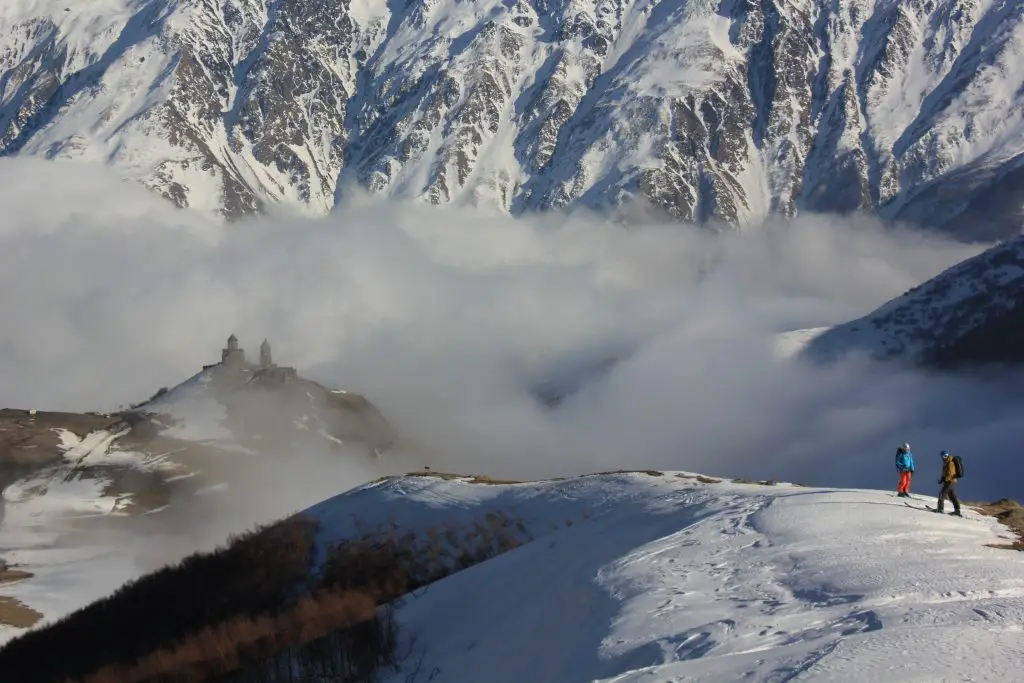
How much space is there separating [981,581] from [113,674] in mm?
50333

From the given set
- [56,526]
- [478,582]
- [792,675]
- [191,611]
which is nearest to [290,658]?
[478,582]

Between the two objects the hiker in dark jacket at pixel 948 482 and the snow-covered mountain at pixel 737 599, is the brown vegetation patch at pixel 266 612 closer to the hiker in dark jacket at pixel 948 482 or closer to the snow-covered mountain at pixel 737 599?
the snow-covered mountain at pixel 737 599

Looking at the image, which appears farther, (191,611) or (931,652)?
(191,611)

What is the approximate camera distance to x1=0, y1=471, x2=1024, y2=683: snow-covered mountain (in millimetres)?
27203

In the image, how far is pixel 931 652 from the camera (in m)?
25.8

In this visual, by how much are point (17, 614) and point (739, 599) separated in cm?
12488

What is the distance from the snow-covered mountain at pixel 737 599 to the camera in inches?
1071

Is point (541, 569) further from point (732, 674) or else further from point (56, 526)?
point (56, 526)

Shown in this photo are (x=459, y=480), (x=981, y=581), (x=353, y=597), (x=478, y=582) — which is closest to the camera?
(x=981, y=581)

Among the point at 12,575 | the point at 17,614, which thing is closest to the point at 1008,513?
the point at 17,614

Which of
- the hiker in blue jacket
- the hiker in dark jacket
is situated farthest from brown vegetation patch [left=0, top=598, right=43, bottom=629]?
the hiker in dark jacket

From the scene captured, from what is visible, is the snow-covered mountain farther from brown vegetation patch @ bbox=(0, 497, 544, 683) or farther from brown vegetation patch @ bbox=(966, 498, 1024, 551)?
brown vegetation patch @ bbox=(0, 497, 544, 683)

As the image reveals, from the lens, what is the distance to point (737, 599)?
33.7 meters

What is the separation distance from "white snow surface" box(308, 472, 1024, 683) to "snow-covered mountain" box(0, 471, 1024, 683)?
74 millimetres
